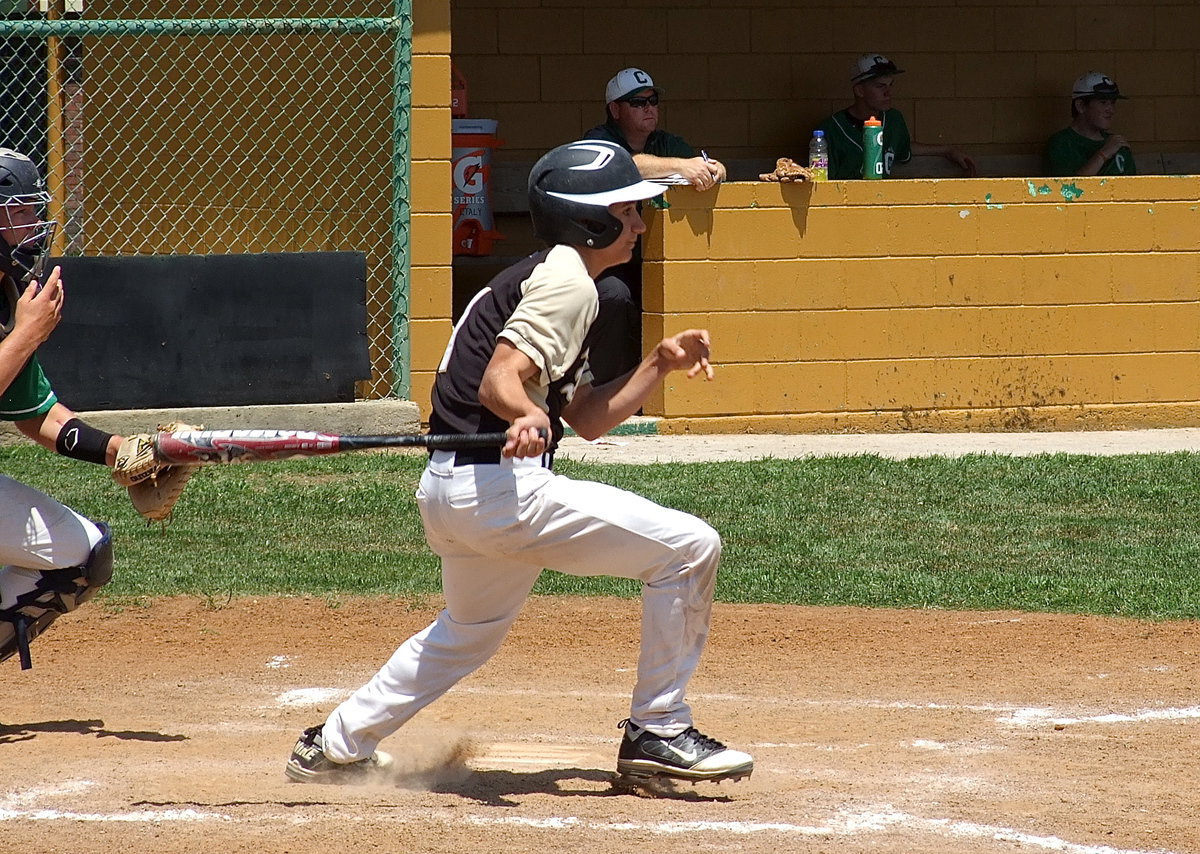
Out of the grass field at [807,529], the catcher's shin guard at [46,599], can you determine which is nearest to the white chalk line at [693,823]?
the catcher's shin guard at [46,599]

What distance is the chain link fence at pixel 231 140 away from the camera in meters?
10.4

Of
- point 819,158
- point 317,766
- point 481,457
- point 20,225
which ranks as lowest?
point 317,766

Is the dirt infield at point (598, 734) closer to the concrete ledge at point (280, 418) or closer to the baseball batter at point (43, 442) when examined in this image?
the baseball batter at point (43, 442)

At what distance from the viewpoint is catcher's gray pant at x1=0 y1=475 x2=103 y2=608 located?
4848 millimetres

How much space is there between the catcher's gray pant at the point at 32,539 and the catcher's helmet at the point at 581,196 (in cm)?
172

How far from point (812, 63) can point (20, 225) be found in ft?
31.1

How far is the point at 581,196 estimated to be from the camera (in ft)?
14.3

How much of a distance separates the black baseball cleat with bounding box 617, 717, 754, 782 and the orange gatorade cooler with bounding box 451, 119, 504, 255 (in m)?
7.65

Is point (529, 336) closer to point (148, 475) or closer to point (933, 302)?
point (148, 475)

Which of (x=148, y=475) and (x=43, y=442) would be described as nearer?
(x=148, y=475)

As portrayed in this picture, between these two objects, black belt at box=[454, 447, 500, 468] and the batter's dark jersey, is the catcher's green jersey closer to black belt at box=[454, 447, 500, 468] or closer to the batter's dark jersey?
the batter's dark jersey

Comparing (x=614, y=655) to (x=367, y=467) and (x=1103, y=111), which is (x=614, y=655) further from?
(x=1103, y=111)

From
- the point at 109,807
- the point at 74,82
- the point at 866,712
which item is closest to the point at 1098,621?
the point at 866,712

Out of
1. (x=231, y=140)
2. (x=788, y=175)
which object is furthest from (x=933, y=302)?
(x=231, y=140)
